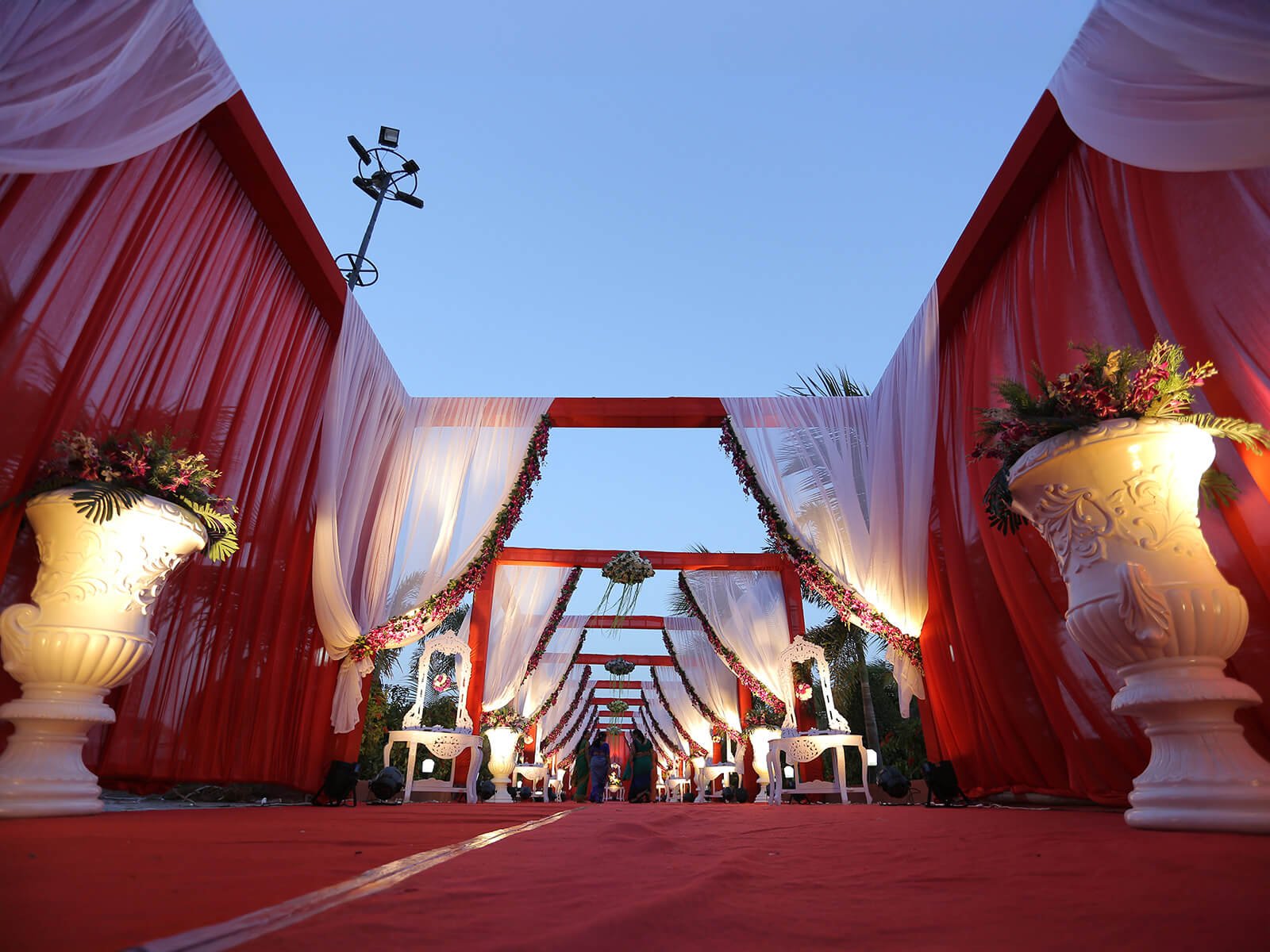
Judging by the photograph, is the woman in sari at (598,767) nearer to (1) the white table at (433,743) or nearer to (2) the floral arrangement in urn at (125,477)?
(1) the white table at (433,743)

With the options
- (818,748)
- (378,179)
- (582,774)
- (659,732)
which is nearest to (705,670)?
(582,774)

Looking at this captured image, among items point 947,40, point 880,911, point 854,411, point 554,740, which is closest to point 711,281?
point 554,740

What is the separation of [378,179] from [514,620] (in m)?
6.49

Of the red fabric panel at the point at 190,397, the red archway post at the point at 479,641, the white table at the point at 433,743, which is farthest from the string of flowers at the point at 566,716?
the red fabric panel at the point at 190,397

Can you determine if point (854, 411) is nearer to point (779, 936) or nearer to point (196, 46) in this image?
point (196, 46)

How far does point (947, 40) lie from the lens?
28.6ft

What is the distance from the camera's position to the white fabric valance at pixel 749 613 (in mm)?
10132

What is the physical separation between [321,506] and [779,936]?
16.4 ft

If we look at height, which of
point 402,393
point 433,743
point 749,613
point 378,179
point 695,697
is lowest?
point 433,743

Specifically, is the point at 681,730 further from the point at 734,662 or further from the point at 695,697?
the point at 734,662

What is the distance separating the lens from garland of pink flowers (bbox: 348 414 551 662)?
5.58m

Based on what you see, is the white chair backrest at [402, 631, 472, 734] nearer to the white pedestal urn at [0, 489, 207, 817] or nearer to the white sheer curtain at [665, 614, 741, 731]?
the white pedestal urn at [0, 489, 207, 817]

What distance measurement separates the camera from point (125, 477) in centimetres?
287

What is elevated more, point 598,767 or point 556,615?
point 556,615
